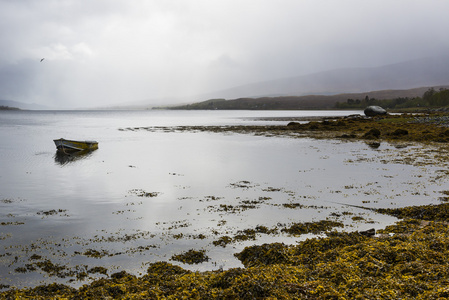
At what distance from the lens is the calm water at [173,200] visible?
10.4 m

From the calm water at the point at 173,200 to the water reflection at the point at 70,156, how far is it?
61 centimetres

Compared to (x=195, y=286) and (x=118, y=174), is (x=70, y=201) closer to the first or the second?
(x=118, y=174)

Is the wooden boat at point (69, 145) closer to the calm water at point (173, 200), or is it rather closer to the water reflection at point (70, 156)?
the water reflection at point (70, 156)

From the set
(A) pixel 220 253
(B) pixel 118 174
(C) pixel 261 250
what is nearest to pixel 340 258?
(C) pixel 261 250

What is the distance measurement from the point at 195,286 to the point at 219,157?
26.0 metres

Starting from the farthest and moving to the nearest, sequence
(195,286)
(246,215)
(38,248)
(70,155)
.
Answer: (70,155) < (246,215) < (38,248) < (195,286)

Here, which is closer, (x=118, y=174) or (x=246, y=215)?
(x=246, y=215)

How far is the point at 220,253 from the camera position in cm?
1001

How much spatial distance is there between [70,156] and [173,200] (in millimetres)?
22987

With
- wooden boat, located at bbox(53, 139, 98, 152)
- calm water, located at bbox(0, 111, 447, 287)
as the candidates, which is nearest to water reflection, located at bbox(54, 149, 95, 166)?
wooden boat, located at bbox(53, 139, 98, 152)

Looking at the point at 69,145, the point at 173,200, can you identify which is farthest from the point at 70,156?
the point at 173,200

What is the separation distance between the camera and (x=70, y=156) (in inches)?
1373

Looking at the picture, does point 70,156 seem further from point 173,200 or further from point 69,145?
point 173,200

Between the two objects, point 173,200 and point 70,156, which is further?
point 70,156
